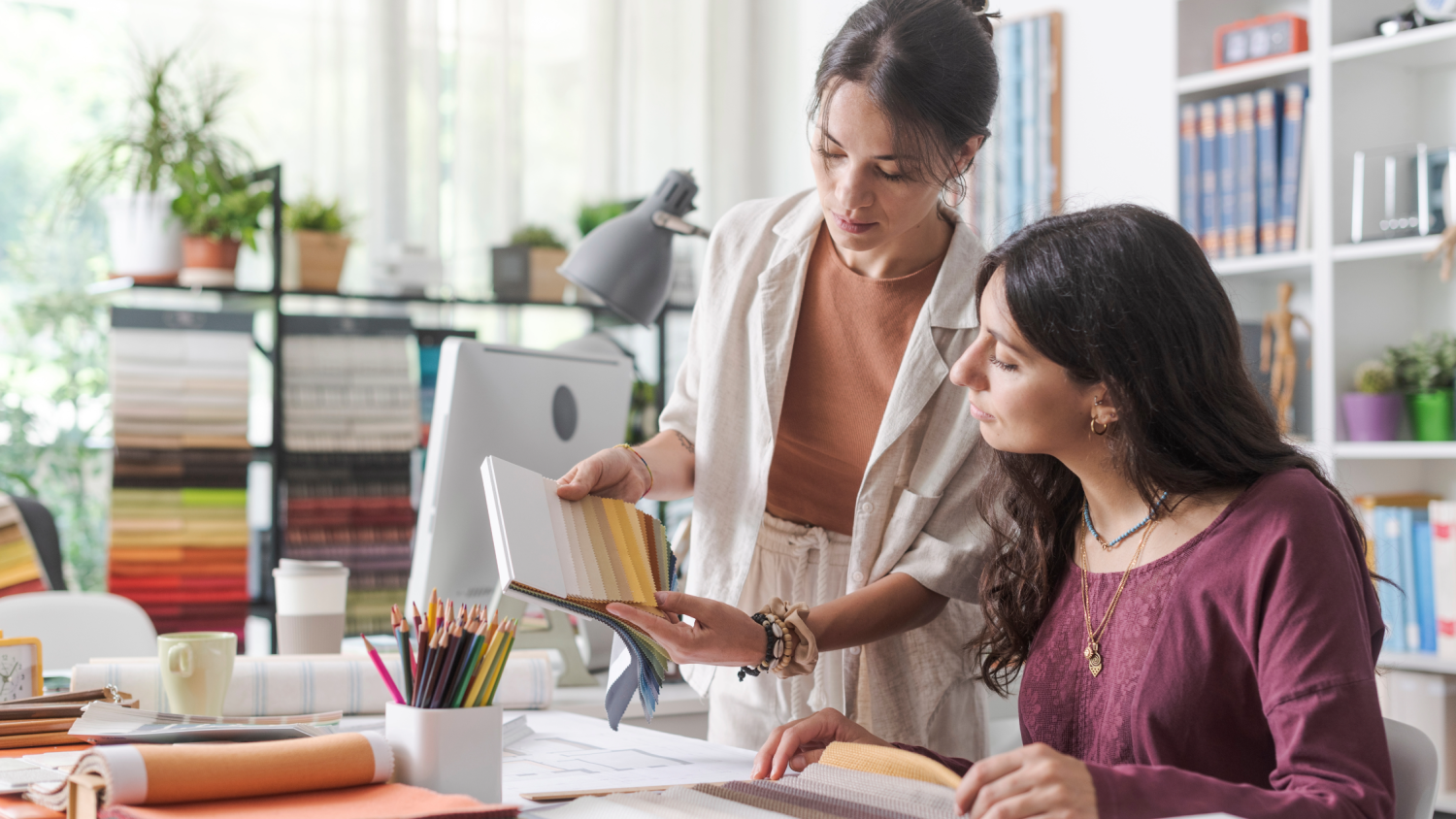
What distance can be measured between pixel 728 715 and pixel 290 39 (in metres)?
2.68

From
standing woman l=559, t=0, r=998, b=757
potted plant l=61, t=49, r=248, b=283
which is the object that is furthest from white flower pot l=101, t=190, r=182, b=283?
standing woman l=559, t=0, r=998, b=757

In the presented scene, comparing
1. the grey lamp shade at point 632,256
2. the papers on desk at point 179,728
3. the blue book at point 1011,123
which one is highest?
the blue book at point 1011,123

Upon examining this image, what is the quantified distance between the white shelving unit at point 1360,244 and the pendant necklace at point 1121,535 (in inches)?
58.1

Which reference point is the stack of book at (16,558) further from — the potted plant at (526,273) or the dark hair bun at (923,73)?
the dark hair bun at (923,73)

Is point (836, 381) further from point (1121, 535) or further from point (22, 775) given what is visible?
point (22, 775)

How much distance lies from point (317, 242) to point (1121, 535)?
2389mm

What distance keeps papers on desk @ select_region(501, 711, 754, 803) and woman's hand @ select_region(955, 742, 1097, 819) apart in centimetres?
30

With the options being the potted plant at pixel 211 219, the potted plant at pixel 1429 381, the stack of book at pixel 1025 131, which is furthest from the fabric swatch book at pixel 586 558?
the stack of book at pixel 1025 131

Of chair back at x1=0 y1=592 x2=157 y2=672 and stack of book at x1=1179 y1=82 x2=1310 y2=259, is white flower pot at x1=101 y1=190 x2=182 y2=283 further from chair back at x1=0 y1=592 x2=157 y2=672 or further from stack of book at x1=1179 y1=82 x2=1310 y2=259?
stack of book at x1=1179 y1=82 x2=1310 y2=259

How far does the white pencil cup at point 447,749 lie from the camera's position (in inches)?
35.9

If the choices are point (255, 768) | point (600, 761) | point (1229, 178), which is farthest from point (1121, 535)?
point (1229, 178)

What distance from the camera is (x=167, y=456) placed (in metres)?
2.80

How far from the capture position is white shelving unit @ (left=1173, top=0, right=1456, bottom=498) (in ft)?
8.39

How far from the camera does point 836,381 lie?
1.48m
